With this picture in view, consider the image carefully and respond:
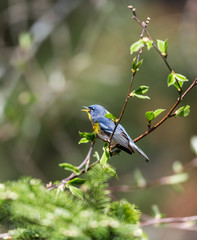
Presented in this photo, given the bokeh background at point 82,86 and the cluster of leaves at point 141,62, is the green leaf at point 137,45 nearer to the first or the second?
the cluster of leaves at point 141,62

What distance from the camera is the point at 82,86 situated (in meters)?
6.61

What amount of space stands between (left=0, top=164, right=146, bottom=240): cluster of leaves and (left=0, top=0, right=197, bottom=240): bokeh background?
245cm

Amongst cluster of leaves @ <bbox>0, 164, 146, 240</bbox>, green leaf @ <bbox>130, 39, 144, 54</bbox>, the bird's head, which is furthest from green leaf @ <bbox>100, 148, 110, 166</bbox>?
the bird's head

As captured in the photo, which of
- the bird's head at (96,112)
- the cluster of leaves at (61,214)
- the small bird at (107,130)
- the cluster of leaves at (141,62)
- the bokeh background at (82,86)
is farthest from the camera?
the bokeh background at (82,86)

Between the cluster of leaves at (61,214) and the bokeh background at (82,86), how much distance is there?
245cm

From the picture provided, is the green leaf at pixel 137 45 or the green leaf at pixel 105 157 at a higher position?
the green leaf at pixel 137 45

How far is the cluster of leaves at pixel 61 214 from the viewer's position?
96 cm

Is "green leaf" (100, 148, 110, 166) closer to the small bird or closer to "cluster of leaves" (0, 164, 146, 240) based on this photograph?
"cluster of leaves" (0, 164, 146, 240)

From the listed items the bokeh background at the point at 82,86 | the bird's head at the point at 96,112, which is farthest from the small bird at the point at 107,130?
the bokeh background at the point at 82,86

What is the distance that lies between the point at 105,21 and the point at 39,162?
270 centimetres

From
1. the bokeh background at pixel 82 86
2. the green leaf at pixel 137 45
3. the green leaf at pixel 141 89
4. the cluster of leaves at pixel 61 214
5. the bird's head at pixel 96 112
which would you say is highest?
the bokeh background at pixel 82 86

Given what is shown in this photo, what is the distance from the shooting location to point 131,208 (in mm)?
1168

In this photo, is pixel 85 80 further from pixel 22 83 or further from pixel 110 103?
pixel 22 83

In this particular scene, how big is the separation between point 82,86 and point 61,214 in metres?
5.70
